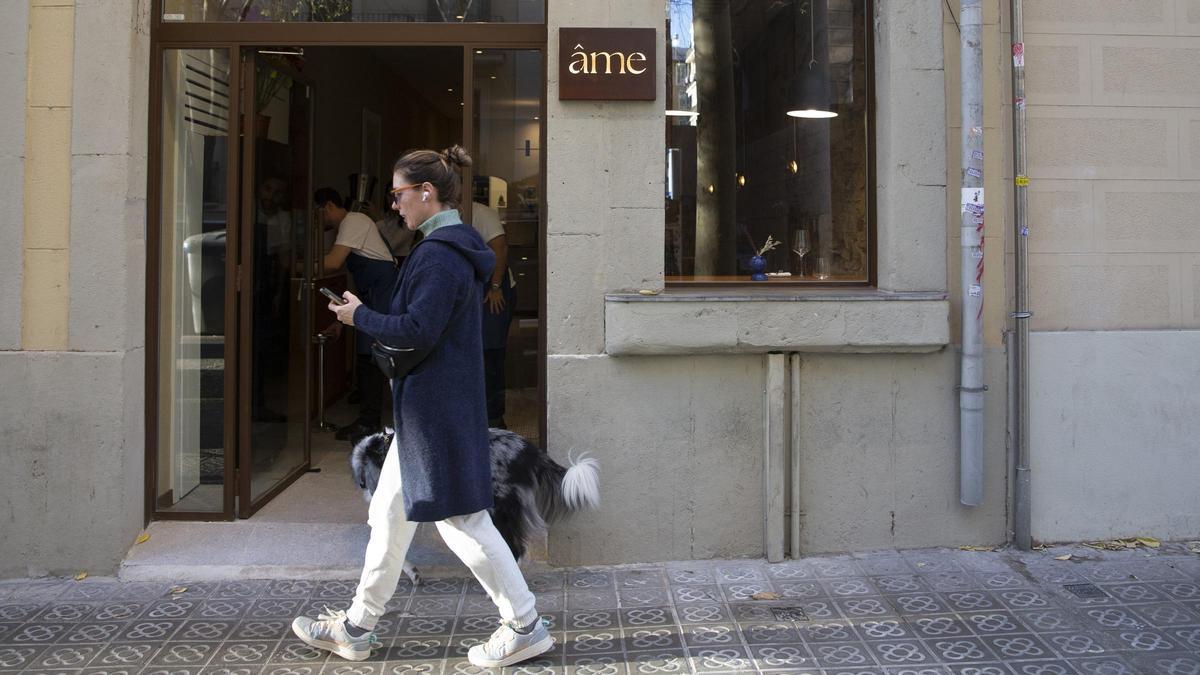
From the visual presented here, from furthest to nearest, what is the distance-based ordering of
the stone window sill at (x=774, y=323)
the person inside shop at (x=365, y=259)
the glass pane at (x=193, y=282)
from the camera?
the person inside shop at (x=365, y=259) < the glass pane at (x=193, y=282) < the stone window sill at (x=774, y=323)

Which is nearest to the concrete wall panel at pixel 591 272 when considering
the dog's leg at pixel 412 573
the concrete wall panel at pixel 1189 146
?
the dog's leg at pixel 412 573

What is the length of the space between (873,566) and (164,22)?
4.59 m

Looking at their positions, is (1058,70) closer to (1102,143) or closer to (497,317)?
(1102,143)

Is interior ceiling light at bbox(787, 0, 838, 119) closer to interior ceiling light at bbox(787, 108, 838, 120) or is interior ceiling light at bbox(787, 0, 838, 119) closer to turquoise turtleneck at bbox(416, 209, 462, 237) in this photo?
interior ceiling light at bbox(787, 108, 838, 120)

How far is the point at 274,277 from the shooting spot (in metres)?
6.50

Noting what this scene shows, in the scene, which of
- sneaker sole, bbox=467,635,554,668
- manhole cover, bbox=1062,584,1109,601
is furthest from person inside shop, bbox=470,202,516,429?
manhole cover, bbox=1062,584,1109,601

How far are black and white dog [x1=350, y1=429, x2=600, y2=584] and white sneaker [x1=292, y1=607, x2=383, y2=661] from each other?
0.79 m

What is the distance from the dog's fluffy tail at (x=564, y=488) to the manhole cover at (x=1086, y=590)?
2266mm

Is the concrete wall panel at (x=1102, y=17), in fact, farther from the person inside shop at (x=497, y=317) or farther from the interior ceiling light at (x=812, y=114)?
the person inside shop at (x=497, y=317)

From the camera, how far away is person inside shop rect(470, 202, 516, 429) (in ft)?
22.2

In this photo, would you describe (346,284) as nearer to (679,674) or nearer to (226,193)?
(226,193)

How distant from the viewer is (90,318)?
530 cm

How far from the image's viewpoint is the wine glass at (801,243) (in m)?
5.91

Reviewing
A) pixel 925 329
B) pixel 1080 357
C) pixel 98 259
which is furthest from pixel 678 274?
pixel 98 259
